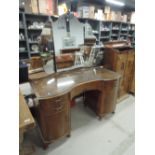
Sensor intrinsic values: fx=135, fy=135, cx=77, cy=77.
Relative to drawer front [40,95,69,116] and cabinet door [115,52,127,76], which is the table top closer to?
drawer front [40,95,69,116]

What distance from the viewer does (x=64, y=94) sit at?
1.62 meters

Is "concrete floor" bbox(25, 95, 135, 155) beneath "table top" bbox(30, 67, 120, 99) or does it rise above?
beneath

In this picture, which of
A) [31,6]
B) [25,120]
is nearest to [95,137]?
[25,120]

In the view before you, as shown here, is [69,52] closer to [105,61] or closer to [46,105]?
[105,61]

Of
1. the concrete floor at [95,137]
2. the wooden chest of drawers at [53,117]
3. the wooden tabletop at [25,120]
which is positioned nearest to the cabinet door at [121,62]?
the concrete floor at [95,137]

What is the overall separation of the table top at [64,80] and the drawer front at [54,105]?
6 centimetres

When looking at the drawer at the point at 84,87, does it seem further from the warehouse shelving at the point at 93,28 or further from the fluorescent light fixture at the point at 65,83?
the warehouse shelving at the point at 93,28

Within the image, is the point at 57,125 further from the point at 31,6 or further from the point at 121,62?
the point at 31,6

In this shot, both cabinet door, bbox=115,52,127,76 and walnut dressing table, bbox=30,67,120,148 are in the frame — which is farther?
cabinet door, bbox=115,52,127,76

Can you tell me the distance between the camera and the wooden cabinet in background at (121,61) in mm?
2447

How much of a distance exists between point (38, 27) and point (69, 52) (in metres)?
1.89

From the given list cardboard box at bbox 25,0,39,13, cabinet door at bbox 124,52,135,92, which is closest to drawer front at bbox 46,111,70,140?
cabinet door at bbox 124,52,135,92

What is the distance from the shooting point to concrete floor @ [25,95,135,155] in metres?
1.75
